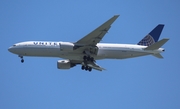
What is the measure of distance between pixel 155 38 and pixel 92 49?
32.3ft

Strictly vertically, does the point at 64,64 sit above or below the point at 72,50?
below

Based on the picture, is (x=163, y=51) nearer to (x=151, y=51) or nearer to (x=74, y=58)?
(x=151, y=51)

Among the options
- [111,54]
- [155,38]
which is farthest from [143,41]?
[111,54]

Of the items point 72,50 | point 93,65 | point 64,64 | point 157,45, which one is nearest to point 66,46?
point 72,50

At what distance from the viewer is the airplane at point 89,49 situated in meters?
48.1

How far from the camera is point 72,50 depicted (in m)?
48.4

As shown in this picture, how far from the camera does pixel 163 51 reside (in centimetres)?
5031

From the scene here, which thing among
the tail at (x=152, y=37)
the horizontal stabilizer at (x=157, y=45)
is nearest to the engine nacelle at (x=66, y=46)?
the horizontal stabilizer at (x=157, y=45)

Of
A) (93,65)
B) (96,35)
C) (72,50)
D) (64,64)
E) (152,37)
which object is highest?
(96,35)

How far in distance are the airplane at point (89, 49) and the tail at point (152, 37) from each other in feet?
1.93

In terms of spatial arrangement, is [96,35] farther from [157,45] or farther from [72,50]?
[157,45]

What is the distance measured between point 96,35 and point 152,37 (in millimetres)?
9946

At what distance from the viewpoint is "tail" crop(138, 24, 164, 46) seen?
53188mm

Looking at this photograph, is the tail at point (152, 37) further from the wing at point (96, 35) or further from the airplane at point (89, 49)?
the wing at point (96, 35)
